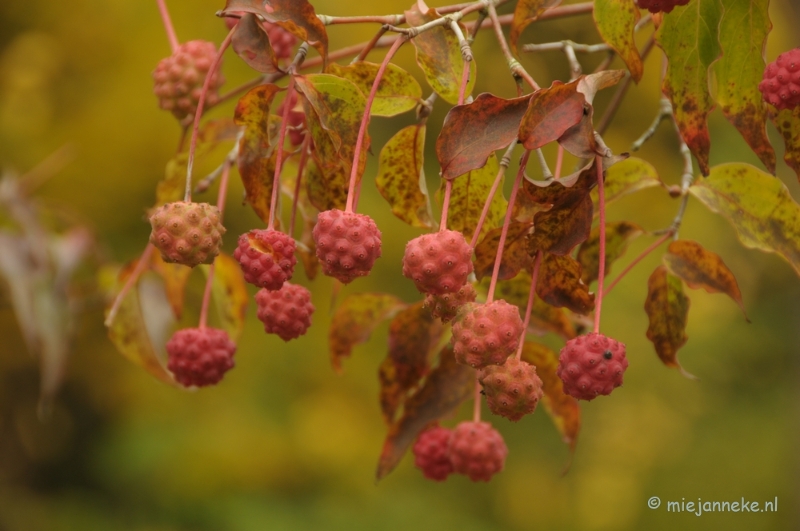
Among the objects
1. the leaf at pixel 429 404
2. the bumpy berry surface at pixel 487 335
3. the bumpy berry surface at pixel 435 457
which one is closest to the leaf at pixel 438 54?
the bumpy berry surface at pixel 487 335

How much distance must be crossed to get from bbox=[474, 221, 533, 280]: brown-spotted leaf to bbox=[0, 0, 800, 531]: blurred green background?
2448mm

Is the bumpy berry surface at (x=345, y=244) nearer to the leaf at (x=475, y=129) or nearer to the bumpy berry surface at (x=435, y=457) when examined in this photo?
the leaf at (x=475, y=129)

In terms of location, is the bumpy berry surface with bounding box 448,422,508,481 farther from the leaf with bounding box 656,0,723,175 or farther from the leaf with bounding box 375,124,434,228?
the leaf with bounding box 656,0,723,175

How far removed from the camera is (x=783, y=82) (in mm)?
719

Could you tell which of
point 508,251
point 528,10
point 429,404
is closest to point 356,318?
point 429,404

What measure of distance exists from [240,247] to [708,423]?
175 inches

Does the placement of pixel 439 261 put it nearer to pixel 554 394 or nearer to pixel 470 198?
pixel 470 198

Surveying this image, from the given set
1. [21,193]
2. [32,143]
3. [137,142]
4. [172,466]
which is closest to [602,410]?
[172,466]

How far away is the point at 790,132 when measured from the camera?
0.77 m

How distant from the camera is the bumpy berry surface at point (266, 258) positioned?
2.37ft

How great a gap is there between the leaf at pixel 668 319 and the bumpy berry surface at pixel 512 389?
262mm

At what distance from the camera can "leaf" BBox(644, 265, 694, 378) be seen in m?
0.92

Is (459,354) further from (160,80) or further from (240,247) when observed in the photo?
(160,80)

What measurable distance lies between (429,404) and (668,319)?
0.97 feet
